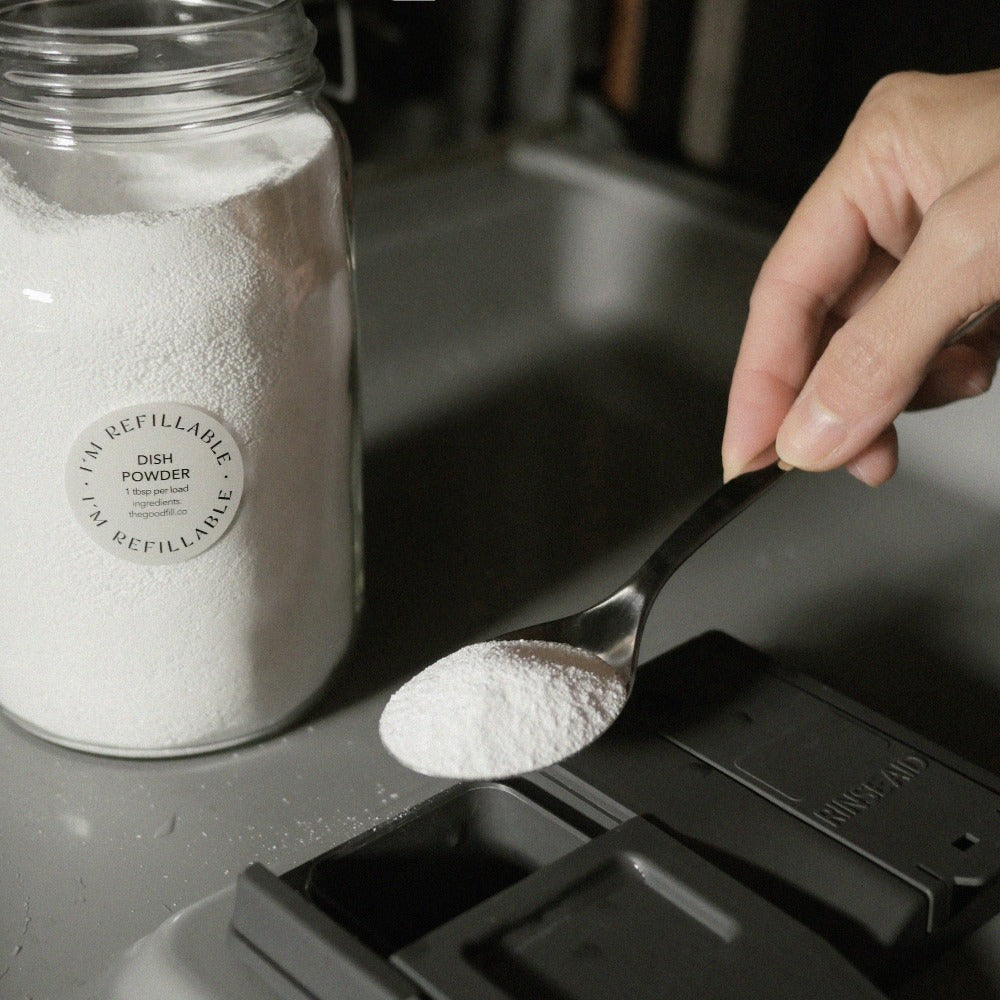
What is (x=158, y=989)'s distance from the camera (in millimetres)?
378

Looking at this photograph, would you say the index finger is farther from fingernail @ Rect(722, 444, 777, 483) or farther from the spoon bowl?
the spoon bowl

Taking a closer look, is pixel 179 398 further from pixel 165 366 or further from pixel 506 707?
pixel 506 707

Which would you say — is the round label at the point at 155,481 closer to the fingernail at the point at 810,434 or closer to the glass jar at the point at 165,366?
the glass jar at the point at 165,366

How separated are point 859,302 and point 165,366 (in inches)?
13.8

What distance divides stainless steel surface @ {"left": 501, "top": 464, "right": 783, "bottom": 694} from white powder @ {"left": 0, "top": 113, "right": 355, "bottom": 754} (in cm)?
9

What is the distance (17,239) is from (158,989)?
220mm

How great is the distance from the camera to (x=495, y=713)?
40 centimetres

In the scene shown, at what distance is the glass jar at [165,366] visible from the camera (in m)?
0.39

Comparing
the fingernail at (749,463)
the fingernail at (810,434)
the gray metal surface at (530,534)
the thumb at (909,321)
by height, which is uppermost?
the thumb at (909,321)

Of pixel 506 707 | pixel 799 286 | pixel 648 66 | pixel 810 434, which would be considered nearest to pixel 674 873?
pixel 506 707

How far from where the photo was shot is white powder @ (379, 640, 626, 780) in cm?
40

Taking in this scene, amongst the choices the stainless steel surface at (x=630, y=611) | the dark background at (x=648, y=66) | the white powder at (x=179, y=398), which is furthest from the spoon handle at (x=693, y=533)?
the dark background at (x=648, y=66)

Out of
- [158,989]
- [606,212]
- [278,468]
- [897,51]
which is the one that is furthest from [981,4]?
[158,989]

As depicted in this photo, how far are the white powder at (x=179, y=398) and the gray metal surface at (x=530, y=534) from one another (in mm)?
35
